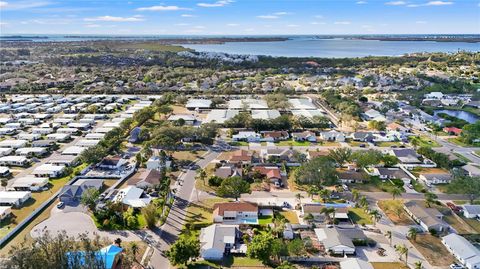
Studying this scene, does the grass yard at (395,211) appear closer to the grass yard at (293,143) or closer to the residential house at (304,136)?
the grass yard at (293,143)

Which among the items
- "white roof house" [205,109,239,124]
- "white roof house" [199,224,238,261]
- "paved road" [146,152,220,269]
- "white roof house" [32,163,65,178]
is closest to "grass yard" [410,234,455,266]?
"white roof house" [199,224,238,261]

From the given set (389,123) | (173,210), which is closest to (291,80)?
(389,123)

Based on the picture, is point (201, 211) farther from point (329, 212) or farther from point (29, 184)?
point (29, 184)

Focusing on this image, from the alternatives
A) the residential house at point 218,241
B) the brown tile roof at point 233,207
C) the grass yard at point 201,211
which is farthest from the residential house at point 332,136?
the residential house at point 218,241

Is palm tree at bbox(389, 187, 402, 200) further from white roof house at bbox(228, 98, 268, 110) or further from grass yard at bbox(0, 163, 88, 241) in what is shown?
white roof house at bbox(228, 98, 268, 110)

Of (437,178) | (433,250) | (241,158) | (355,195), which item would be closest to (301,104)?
(241,158)

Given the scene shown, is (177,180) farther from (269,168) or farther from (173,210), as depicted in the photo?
(269,168)
